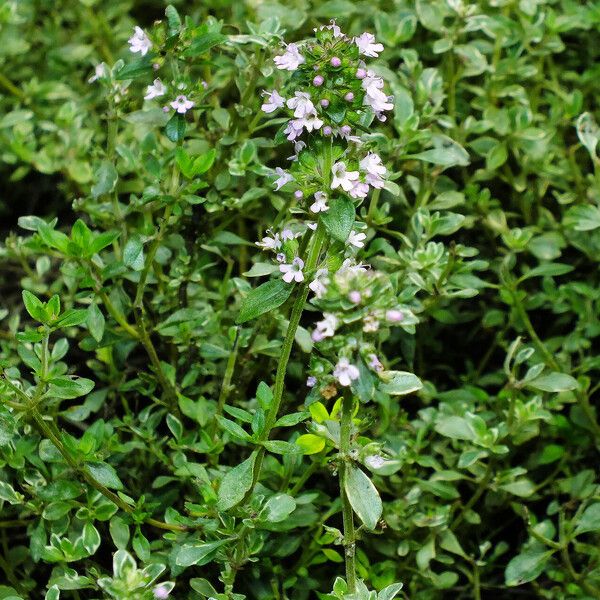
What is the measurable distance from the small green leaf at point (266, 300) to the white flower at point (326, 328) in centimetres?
21

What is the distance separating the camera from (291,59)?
1398 mm

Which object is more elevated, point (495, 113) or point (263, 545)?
point (495, 113)

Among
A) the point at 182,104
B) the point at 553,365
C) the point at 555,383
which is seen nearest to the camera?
the point at 182,104

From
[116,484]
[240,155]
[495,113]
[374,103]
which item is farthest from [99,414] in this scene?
[495,113]

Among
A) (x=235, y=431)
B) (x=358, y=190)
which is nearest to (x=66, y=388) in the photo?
(x=235, y=431)

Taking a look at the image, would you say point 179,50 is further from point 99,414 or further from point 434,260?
point 99,414

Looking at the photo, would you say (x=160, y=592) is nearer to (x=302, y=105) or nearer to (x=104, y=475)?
(x=104, y=475)

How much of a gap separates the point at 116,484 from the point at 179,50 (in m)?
0.89

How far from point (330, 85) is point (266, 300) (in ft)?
1.27

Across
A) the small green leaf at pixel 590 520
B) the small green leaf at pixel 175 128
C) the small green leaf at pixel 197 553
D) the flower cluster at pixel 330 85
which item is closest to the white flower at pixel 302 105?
the flower cluster at pixel 330 85

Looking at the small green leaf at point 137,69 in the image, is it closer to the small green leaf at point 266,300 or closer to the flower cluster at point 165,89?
the flower cluster at point 165,89

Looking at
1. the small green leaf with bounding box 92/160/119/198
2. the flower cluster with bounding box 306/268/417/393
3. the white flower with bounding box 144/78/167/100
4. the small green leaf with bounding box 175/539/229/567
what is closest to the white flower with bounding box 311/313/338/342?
the flower cluster with bounding box 306/268/417/393

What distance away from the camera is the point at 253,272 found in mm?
1603

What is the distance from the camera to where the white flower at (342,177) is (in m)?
1.38
